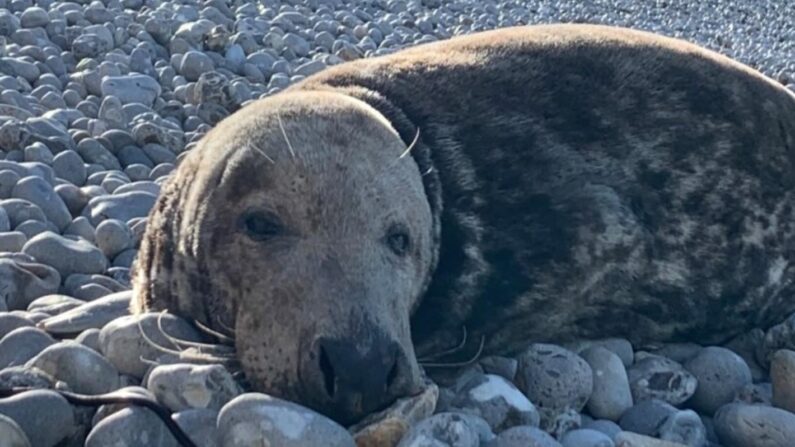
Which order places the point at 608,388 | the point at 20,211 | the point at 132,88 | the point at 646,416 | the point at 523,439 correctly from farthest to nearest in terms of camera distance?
the point at 132,88, the point at 20,211, the point at 608,388, the point at 646,416, the point at 523,439

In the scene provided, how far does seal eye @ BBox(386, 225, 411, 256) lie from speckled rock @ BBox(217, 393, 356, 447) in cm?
84

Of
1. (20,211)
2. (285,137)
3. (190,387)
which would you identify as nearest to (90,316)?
(285,137)

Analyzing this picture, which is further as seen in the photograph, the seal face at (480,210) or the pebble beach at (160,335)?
the seal face at (480,210)

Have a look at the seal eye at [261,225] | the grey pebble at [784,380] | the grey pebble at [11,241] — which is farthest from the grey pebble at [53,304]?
the grey pebble at [784,380]

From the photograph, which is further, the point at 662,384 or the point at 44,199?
the point at 44,199

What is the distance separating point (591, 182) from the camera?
456 centimetres

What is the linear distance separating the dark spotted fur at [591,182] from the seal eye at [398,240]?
33 centimetres

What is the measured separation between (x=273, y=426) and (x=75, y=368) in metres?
0.64

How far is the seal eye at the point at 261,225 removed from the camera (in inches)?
147

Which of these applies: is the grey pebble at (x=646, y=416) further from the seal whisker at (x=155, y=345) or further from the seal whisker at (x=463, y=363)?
the seal whisker at (x=155, y=345)

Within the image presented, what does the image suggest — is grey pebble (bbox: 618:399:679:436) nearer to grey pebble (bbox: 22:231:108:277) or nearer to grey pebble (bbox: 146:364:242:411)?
grey pebble (bbox: 146:364:242:411)

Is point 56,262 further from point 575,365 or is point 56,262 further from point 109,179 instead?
point 575,365

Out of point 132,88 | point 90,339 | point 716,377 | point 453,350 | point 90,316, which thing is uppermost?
point 90,339

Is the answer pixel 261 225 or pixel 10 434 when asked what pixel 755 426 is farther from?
pixel 10 434
